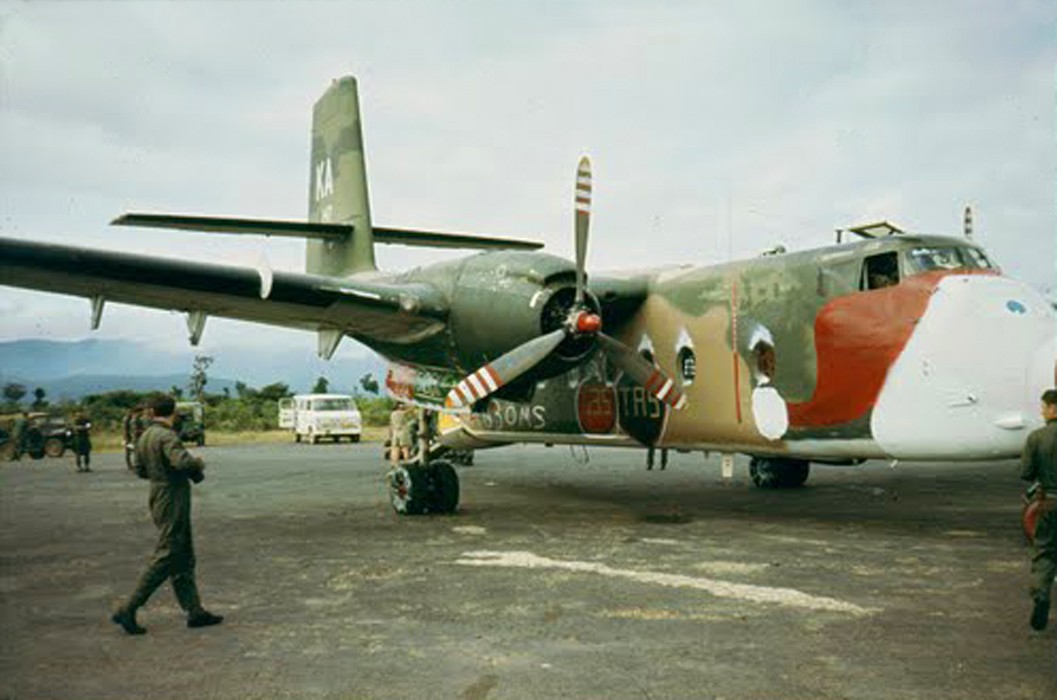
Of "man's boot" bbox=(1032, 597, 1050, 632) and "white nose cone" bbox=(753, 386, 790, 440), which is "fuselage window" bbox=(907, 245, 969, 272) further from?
"man's boot" bbox=(1032, 597, 1050, 632)

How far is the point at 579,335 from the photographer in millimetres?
10508

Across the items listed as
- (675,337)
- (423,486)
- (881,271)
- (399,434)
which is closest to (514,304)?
(675,337)

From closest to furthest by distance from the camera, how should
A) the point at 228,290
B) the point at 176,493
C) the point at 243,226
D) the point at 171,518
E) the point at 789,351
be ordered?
the point at 171,518
the point at 176,493
the point at 789,351
the point at 228,290
the point at 243,226

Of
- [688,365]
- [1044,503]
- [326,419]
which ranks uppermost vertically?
[688,365]

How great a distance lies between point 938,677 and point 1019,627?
1.52 m

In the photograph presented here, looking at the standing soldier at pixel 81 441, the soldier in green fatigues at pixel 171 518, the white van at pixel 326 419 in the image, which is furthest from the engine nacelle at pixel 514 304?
the white van at pixel 326 419

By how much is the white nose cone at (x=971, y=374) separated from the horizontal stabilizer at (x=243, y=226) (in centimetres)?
1015

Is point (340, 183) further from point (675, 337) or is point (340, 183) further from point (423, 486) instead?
point (675, 337)

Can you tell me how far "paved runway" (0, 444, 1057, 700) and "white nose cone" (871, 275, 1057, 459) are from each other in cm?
119

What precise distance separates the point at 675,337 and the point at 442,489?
401cm

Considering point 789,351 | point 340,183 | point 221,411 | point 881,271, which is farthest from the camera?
point 221,411

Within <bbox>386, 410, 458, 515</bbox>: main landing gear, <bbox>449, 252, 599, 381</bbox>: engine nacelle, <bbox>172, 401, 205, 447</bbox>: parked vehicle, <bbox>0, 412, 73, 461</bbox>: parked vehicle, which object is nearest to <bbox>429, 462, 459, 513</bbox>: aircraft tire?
<bbox>386, 410, 458, 515</bbox>: main landing gear

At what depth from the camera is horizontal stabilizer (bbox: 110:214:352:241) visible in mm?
12992

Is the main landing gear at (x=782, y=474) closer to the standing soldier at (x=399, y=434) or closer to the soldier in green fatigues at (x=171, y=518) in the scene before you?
the standing soldier at (x=399, y=434)
